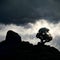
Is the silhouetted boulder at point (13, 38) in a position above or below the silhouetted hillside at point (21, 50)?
above

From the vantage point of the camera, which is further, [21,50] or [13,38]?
[13,38]

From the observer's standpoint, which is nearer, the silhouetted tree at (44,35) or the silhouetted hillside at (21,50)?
the silhouetted hillside at (21,50)

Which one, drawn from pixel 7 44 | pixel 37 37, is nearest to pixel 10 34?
pixel 7 44

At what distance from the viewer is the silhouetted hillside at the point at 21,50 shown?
111 meters

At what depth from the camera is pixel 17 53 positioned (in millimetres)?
114312

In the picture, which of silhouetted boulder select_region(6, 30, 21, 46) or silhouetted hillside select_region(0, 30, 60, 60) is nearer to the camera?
silhouetted hillside select_region(0, 30, 60, 60)

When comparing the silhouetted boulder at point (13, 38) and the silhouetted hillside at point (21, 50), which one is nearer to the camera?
the silhouetted hillside at point (21, 50)

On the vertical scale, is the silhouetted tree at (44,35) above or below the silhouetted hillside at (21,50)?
above

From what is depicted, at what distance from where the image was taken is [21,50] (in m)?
120

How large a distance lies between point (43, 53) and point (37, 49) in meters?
6.38

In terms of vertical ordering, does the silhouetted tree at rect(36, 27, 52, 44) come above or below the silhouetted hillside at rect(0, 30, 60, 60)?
above

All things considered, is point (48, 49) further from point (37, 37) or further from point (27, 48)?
point (37, 37)

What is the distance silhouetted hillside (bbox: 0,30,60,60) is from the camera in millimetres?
110525

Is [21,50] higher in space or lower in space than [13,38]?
lower
